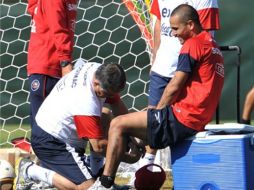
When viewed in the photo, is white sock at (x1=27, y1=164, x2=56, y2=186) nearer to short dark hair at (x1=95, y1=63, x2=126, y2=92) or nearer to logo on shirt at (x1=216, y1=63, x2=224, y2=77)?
short dark hair at (x1=95, y1=63, x2=126, y2=92)

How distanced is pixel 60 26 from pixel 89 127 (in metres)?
1.15

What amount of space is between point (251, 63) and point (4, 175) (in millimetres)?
3928

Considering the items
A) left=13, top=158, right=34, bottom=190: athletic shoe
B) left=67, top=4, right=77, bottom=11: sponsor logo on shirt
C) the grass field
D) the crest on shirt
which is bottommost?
the grass field

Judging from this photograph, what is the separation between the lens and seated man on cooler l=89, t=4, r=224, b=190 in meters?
5.29

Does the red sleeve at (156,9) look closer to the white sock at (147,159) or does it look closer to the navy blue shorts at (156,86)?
the navy blue shorts at (156,86)

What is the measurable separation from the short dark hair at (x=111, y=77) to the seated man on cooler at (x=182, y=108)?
21 centimetres

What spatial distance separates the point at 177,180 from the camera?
5348 millimetres

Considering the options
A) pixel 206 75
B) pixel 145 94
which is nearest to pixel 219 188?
pixel 206 75

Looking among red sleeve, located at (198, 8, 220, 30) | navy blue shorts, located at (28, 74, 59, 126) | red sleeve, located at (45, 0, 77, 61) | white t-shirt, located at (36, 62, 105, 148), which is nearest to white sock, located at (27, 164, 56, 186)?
white t-shirt, located at (36, 62, 105, 148)

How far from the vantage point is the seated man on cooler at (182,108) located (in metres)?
5.29

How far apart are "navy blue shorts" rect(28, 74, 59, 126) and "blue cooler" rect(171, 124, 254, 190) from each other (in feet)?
4.70

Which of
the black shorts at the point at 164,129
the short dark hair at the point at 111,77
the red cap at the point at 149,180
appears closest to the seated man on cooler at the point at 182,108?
the black shorts at the point at 164,129

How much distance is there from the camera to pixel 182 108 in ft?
17.5

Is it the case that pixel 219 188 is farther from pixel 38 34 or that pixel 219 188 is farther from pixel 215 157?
pixel 38 34
